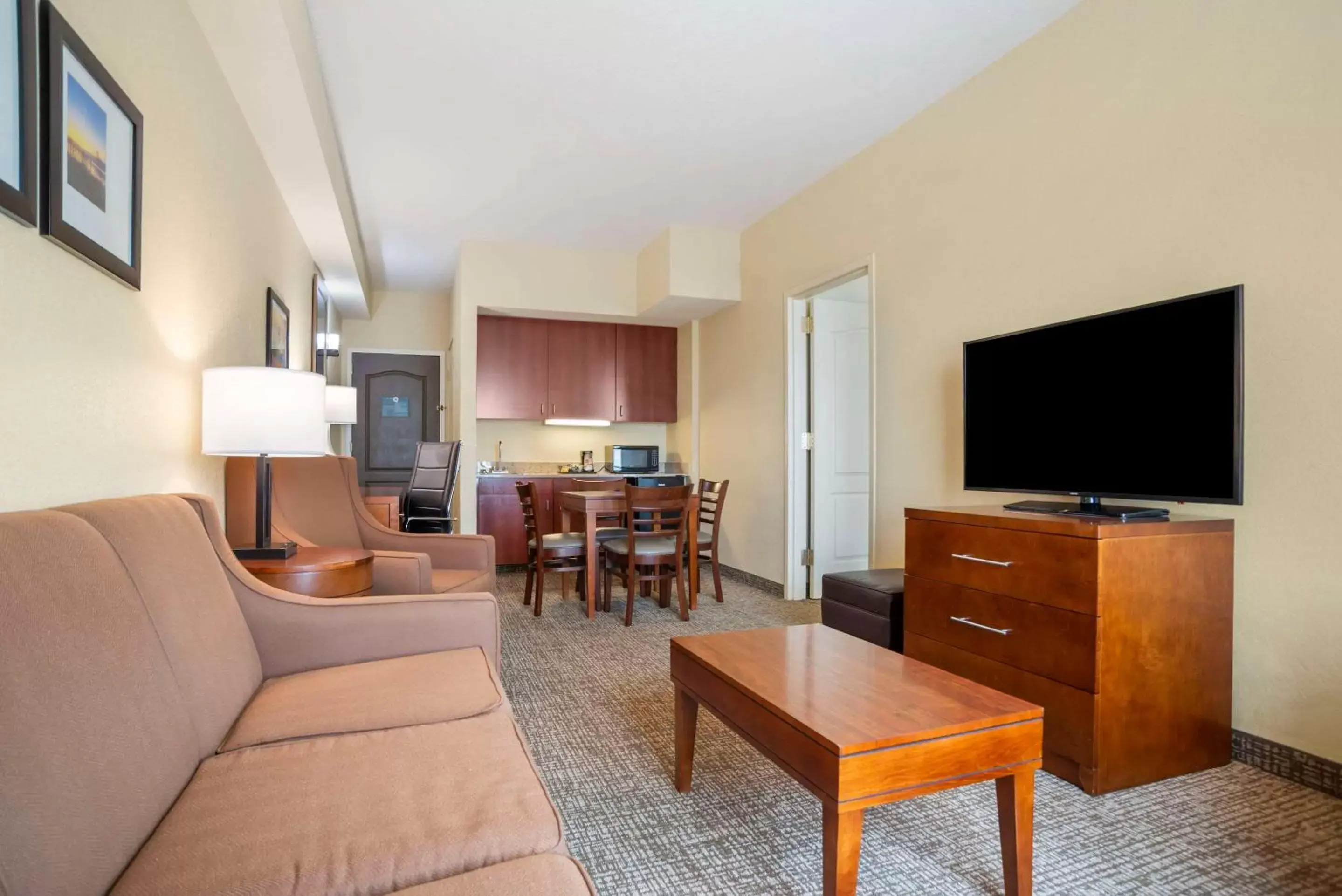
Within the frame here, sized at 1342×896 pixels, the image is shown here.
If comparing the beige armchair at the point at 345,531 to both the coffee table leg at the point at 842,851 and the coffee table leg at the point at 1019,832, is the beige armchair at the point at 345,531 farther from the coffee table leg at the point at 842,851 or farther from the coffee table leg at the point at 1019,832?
the coffee table leg at the point at 1019,832

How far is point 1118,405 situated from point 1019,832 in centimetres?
147

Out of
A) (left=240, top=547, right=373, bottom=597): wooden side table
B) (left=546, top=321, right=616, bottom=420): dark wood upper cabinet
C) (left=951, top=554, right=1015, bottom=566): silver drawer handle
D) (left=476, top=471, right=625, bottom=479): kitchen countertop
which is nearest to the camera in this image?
(left=240, top=547, right=373, bottom=597): wooden side table

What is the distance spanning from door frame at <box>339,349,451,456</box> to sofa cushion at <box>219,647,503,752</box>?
549 cm

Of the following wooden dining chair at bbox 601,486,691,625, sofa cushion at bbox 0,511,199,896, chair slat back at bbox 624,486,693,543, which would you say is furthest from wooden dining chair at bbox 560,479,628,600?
sofa cushion at bbox 0,511,199,896

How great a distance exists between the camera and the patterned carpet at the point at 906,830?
1.62 meters

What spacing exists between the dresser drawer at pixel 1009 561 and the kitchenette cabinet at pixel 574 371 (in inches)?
160

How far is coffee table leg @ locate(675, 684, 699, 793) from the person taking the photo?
6.64 feet

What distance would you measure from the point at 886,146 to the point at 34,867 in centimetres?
412

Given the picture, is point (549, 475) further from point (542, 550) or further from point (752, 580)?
point (752, 580)

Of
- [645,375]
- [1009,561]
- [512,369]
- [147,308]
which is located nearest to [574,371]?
[512,369]

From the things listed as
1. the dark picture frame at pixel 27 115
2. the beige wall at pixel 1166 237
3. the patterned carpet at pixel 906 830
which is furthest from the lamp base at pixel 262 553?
the beige wall at pixel 1166 237

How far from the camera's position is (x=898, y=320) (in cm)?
371

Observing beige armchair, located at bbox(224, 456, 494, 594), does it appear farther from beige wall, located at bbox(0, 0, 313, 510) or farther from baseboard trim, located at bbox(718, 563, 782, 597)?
baseboard trim, located at bbox(718, 563, 782, 597)

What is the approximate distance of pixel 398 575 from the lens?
2648mm
